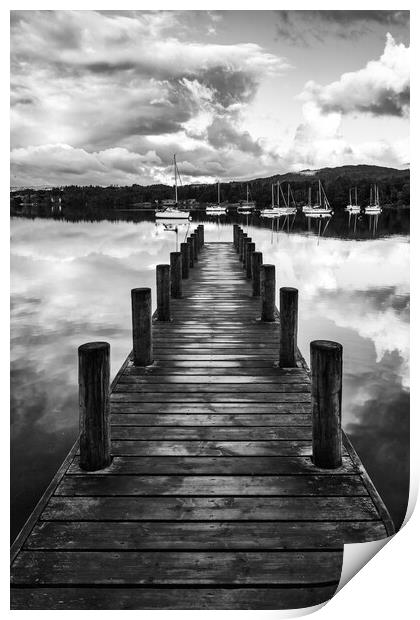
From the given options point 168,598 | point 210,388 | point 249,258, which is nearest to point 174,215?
point 249,258

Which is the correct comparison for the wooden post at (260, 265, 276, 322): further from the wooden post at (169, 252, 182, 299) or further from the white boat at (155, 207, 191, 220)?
the white boat at (155, 207, 191, 220)

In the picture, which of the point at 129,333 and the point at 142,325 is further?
the point at 129,333

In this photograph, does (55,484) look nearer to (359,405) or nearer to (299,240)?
(359,405)

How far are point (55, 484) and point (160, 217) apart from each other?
8092cm

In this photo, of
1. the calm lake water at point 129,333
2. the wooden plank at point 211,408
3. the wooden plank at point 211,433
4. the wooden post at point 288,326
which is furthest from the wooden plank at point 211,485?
the wooden post at point 288,326

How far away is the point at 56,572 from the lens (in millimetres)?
2775

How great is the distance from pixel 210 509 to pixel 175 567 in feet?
1.93

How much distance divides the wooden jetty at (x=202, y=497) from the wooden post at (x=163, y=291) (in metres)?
2.31

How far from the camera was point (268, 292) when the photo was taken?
8.58 metres


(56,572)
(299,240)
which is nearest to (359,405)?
(56,572)

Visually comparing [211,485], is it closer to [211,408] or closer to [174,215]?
[211,408]

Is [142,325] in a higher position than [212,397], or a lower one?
higher

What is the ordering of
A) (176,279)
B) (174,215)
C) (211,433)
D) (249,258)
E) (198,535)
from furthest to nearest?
(174,215) → (249,258) → (176,279) → (211,433) → (198,535)
